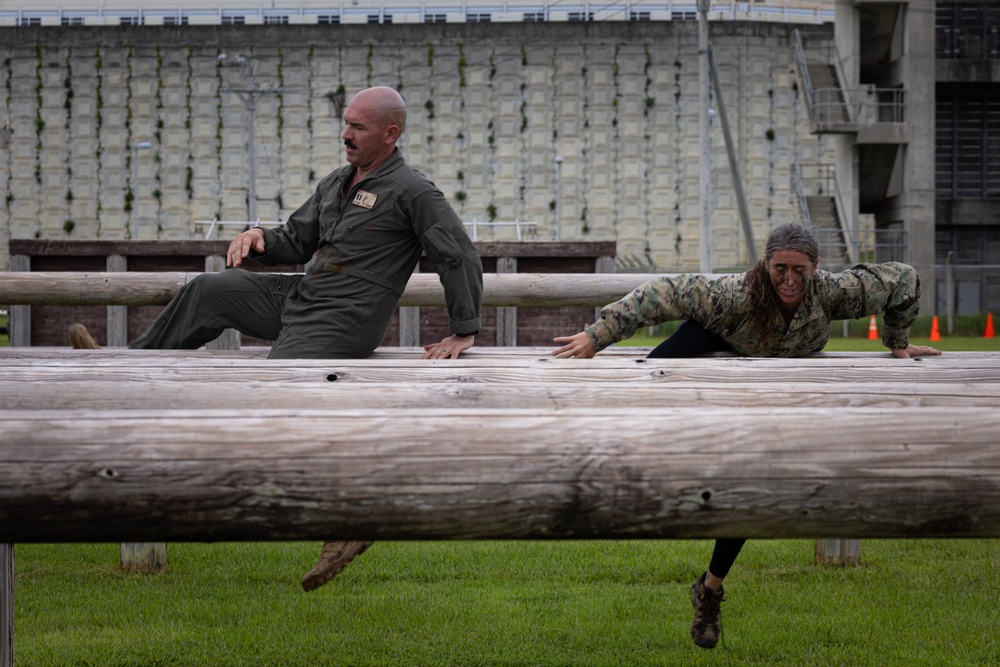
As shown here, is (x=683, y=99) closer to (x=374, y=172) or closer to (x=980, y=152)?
(x=980, y=152)

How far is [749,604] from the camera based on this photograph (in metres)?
5.82

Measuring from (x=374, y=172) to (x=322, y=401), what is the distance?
234 cm

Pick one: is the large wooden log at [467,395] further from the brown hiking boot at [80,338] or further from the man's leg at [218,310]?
the brown hiking boot at [80,338]

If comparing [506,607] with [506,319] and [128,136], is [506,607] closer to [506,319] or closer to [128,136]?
[506,319]

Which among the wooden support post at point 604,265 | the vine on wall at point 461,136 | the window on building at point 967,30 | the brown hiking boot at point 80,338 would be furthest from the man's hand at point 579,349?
the vine on wall at point 461,136

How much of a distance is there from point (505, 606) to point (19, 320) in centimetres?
729

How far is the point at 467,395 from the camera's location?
3.61 metres

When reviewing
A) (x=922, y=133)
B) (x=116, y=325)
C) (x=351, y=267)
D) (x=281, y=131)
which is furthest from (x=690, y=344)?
(x=281, y=131)

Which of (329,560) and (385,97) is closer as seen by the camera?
(329,560)

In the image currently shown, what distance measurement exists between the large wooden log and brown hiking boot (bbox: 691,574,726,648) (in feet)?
5.02

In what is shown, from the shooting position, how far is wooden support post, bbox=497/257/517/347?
1106 cm

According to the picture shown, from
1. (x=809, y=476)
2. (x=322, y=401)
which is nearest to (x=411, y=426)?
(x=809, y=476)

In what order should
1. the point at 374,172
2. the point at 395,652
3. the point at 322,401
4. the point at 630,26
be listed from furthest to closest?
1. the point at 630,26
2. the point at 374,172
3. the point at 395,652
4. the point at 322,401

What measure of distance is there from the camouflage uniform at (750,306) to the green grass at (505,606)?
4.17 feet
